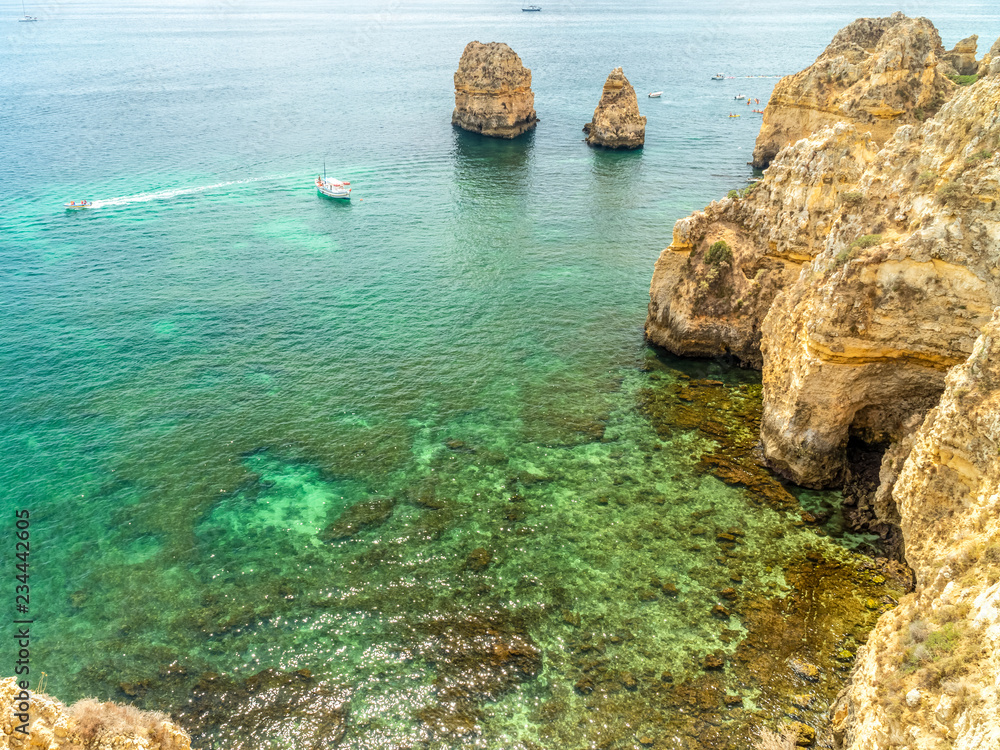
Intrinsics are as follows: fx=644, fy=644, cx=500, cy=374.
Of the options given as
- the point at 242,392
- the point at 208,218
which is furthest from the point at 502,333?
the point at 208,218

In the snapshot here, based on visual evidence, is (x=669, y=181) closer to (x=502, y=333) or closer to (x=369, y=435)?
(x=502, y=333)

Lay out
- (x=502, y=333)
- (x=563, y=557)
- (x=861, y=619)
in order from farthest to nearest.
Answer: (x=502, y=333)
(x=563, y=557)
(x=861, y=619)

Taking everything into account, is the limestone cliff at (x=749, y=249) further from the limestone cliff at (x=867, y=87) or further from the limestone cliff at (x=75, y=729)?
the limestone cliff at (x=75, y=729)

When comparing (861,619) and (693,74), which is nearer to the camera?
(861,619)

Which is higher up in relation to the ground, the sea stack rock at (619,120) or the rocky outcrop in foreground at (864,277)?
the sea stack rock at (619,120)

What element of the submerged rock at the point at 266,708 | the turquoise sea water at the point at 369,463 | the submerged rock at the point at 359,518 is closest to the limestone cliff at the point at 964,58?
the turquoise sea water at the point at 369,463

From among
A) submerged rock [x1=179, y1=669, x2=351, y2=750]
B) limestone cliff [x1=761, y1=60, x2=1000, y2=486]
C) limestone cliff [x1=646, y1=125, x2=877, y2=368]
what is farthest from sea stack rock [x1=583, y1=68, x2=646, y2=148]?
submerged rock [x1=179, y1=669, x2=351, y2=750]

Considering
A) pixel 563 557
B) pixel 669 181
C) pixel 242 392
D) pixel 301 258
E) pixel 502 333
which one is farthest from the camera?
pixel 669 181

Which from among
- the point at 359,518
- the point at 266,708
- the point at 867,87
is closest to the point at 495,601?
the point at 359,518
